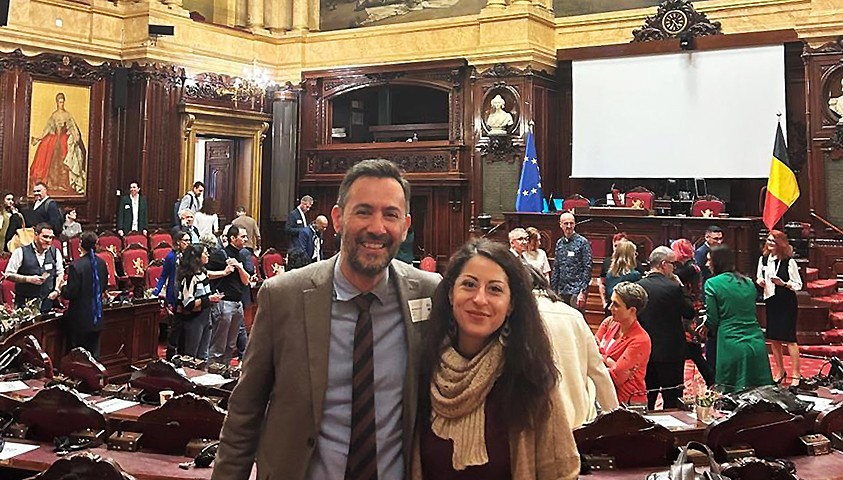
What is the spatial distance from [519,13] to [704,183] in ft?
13.1

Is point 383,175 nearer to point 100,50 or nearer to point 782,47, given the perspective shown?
point 782,47

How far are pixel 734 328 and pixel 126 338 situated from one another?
566 centimetres

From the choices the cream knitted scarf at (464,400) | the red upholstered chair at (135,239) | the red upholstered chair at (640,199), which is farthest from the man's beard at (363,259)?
the red upholstered chair at (135,239)

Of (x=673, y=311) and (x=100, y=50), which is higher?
(x=100, y=50)

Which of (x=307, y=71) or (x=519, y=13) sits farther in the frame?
(x=307, y=71)

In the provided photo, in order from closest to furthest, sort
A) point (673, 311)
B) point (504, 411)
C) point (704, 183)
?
point (504, 411), point (673, 311), point (704, 183)

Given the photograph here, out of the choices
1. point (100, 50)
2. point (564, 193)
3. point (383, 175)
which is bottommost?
point (383, 175)

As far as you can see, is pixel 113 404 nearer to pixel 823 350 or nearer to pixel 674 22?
pixel 823 350

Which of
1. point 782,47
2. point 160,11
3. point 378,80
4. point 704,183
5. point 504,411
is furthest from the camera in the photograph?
point 378,80

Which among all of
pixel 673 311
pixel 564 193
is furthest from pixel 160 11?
pixel 673 311

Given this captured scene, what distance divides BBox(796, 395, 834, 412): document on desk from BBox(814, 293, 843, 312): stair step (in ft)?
17.4

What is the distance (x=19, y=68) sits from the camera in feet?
40.0

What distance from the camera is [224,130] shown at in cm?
1441

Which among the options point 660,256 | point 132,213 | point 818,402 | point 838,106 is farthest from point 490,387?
point 132,213
